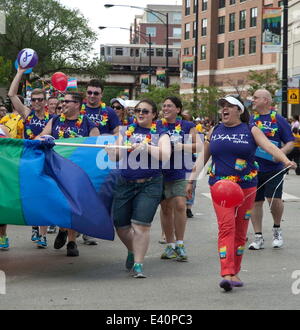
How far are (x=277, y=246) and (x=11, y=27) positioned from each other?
73.5 meters

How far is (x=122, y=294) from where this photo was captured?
22.1ft

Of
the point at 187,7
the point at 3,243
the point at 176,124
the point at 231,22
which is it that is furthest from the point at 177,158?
the point at 187,7

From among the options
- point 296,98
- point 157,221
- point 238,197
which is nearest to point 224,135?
point 238,197

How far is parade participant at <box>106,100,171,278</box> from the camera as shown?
24.7 feet

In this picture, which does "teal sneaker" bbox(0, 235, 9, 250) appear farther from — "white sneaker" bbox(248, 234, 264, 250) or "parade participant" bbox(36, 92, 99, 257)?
"white sneaker" bbox(248, 234, 264, 250)

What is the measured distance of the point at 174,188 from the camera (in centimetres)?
881

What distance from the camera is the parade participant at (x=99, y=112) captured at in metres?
9.85

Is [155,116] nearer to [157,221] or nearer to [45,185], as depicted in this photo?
[45,185]

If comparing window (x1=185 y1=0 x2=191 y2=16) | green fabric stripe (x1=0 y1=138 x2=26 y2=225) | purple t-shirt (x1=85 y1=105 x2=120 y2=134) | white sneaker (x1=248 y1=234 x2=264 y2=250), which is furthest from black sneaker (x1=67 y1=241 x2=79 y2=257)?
window (x1=185 y1=0 x2=191 y2=16)

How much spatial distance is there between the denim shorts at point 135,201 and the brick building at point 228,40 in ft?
180

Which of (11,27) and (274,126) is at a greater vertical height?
(11,27)

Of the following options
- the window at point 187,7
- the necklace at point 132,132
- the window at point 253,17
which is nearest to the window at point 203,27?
the window at point 187,7

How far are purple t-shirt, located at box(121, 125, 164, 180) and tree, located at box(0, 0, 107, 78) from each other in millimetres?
72800

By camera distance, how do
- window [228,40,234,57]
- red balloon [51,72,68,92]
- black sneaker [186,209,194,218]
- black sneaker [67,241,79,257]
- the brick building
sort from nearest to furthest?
black sneaker [67,241,79,257] < black sneaker [186,209,194,218] < red balloon [51,72,68,92] < the brick building < window [228,40,234,57]
